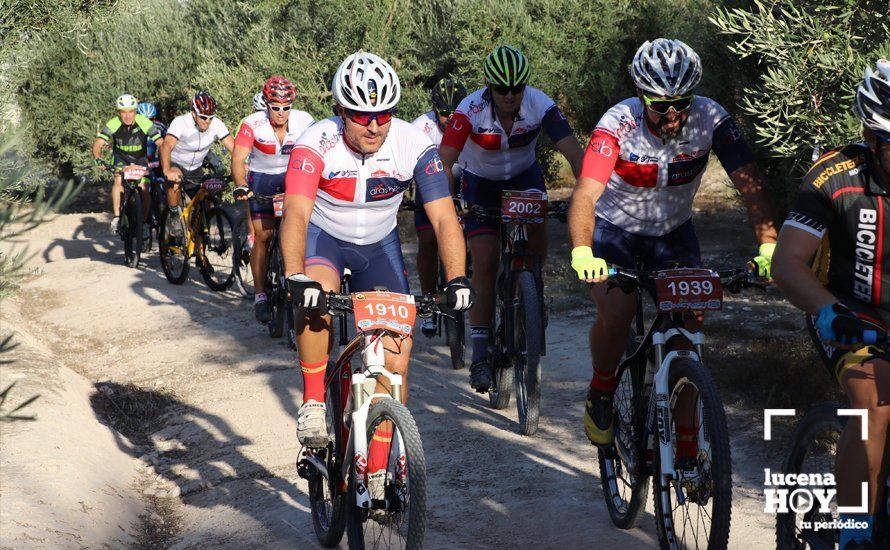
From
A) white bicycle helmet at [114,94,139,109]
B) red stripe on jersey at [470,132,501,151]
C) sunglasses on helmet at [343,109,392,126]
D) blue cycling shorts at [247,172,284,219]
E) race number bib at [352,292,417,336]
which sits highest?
white bicycle helmet at [114,94,139,109]

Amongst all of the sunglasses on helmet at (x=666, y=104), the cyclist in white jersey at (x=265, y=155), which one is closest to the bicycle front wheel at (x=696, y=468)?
the sunglasses on helmet at (x=666, y=104)

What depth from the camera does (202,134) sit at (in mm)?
13820

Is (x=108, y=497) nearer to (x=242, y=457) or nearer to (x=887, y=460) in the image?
(x=242, y=457)

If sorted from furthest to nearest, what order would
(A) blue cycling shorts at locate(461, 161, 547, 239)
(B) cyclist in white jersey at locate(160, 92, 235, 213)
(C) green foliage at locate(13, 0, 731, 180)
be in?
(C) green foliage at locate(13, 0, 731, 180) < (B) cyclist in white jersey at locate(160, 92, 235, 213) < (A) blue cycling shorts at locate(461, 161, 547, 239)

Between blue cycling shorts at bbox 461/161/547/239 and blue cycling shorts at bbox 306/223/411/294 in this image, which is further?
blue cycling shorts at bbox 461/161/547/239

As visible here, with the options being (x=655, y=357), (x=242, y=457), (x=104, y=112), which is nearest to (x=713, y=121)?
(x=655, y=357)

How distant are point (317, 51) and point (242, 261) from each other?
7.65 m

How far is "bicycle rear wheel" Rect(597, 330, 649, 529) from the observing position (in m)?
5.20

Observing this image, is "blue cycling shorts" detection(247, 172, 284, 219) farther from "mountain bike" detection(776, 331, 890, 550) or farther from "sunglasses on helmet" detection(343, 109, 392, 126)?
"mountain bike" detection(776, 331, 890, 550)

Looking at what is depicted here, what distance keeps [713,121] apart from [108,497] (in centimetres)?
428

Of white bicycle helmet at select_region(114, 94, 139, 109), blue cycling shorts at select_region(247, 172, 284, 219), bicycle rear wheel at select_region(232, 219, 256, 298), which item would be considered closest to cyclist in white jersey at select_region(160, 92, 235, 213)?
bicycle rear wheel at select_region(232, 219, 256, 298)

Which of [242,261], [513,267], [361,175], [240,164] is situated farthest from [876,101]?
[242,261]

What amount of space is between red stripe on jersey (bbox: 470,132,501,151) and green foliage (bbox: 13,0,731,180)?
15.6 ft

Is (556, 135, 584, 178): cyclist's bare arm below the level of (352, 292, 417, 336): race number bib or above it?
above
